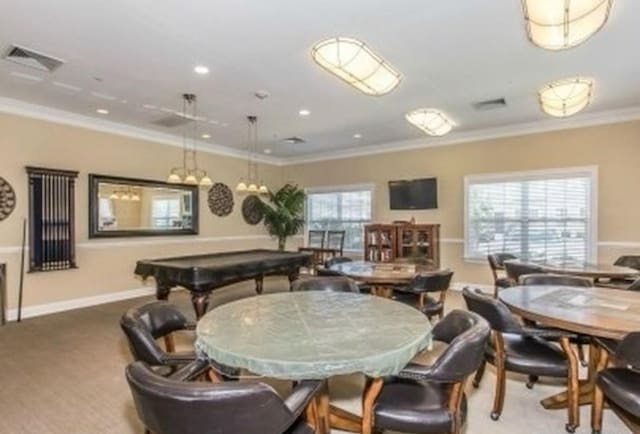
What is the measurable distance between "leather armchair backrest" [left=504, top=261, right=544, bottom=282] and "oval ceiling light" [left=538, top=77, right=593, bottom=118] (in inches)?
72.7

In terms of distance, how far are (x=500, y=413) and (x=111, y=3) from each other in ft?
13.6

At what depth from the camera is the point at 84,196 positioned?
610cm

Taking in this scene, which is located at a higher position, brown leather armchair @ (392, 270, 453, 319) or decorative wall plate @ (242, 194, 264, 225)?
decorative wall plate @ (242, 194, 264, 225)

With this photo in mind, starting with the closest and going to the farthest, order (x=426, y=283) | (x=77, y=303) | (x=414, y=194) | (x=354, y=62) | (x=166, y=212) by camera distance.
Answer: (x=354, y=62) → (x=426, y=283) → (x=77, y=303) → (x=166, y=212) → (x=414, y=194)

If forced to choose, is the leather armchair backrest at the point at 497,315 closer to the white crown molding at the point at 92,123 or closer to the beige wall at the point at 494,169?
the beige wall at the point at 494,169

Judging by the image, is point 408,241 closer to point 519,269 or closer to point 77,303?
point 519,269

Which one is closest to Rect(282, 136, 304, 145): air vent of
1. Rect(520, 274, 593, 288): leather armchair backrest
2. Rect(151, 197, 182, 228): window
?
Rect(151, 197, 182, 228): window

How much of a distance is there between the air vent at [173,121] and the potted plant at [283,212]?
119 inches

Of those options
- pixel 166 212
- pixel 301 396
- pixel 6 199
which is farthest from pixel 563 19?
pixel 166 212

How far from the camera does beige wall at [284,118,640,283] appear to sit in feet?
19.0

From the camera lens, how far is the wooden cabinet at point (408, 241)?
728cm

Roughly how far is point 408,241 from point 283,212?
118 inches

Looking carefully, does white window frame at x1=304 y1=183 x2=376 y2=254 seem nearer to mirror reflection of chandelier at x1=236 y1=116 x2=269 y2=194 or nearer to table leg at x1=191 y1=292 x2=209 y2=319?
mirror reflection of chandelier at x1=236 y1=116 x2=269 y2=194

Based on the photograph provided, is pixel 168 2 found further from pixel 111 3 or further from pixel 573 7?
pixel 573 7
